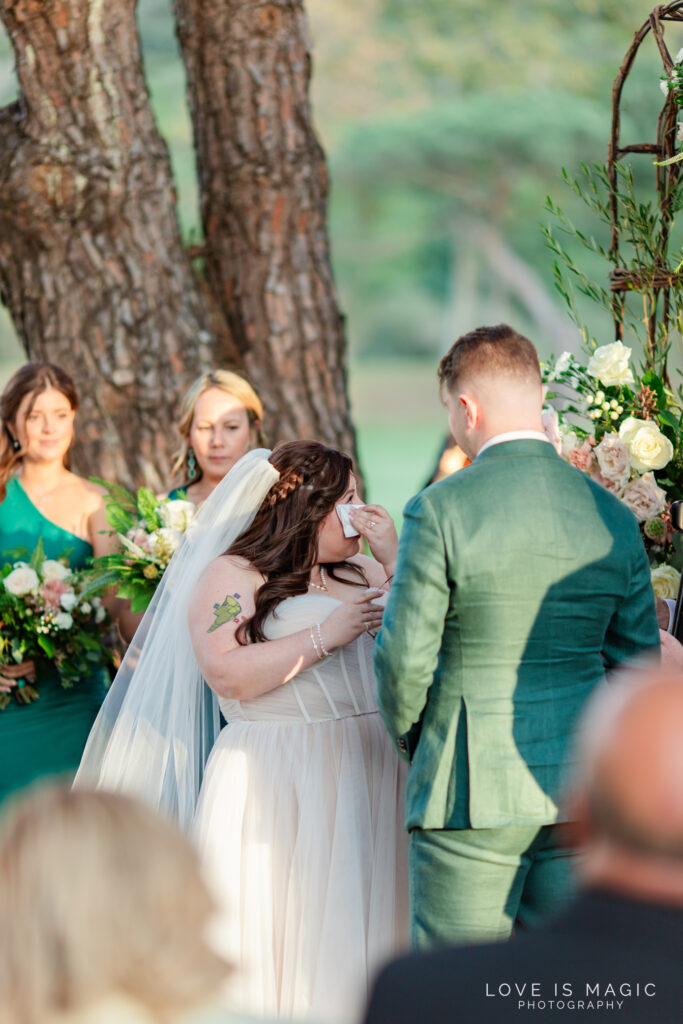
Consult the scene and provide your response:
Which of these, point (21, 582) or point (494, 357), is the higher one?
point (494, 357)

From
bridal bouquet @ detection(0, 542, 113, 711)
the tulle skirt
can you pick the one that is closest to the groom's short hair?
the tulle skirt

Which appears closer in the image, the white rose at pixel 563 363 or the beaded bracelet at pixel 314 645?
the beaded bracelet at pixel 314 645

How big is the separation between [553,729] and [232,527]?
119 centimetres

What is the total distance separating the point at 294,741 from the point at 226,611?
1.34 ft

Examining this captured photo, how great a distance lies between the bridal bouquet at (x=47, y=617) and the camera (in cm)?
396

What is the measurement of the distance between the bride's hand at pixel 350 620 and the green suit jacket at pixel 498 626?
0.42m

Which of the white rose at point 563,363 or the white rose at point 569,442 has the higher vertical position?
the white rose at point 563,363

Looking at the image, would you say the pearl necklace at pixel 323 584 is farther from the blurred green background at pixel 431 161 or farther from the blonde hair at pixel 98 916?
the blurred green background at pixel 431 161

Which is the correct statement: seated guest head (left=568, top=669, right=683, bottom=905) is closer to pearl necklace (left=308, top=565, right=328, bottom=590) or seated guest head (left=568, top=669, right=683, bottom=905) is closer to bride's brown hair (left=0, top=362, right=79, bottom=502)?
pearl necklace (left=308, top=565, right=328, bottom=590)

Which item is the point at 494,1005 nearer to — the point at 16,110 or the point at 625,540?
the point at 625,540

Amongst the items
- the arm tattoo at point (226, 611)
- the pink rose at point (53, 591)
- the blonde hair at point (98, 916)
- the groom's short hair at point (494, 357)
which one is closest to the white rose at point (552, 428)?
the groom's short hair at point (494, 357)

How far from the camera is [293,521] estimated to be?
121 inches

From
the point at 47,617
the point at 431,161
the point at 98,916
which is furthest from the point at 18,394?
the point at 431,161

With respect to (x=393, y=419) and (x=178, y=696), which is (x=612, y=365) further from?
(x=393, y=419)
